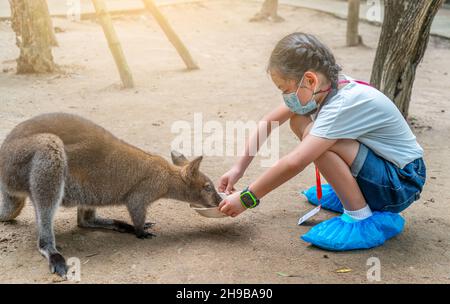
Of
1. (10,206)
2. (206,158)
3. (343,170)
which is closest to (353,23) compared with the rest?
(206,158)

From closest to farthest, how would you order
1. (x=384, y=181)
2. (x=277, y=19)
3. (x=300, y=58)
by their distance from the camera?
(x=300, y=58), (x=384, y=181), (x=277, y=19)

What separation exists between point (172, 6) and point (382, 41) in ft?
28.7

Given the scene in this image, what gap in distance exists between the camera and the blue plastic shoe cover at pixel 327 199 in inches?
142

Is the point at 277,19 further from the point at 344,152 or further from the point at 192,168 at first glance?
the point at 344,152

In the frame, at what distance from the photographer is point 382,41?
517 cm

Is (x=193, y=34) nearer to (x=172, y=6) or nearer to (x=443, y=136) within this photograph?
(x=172, y=6)

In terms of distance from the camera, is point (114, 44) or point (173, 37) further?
point (173, 37)

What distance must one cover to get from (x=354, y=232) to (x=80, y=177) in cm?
Result: 156

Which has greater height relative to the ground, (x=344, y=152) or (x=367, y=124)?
(x=367, y=124)

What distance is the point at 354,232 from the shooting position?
3057 millimetres

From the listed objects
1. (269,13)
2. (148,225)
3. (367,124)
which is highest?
(367,124)

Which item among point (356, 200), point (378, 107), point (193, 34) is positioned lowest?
point (193, 34)

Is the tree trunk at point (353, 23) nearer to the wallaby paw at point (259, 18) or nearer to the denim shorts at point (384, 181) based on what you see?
the wallaby paw at point (259, 18)

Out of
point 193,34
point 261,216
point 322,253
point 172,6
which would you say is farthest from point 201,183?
point 172,6
